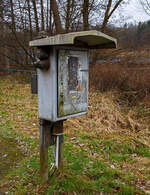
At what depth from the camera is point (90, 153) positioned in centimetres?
354

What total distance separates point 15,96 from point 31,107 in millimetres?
2044

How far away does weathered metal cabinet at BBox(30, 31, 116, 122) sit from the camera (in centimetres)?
205

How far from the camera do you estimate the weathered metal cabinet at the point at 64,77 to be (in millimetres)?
2055

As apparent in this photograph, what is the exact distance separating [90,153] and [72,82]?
5.90 feet

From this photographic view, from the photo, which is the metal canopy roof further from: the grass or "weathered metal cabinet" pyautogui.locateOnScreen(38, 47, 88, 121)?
the grass

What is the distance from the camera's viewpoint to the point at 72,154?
11.2 feet

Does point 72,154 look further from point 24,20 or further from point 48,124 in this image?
point 24,20

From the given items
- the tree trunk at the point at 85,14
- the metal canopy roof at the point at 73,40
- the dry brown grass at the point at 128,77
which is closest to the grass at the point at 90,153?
the dry brown grass at the point at 128,77

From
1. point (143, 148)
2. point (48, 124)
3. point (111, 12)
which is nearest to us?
point (48, 124)

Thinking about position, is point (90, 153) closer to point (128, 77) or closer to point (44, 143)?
point (44, 143)

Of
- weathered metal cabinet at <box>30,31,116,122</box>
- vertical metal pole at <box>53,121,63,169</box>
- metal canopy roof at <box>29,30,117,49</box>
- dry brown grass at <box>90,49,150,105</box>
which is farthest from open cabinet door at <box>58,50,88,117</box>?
dry brown grass at <box>90,49,150,105</box>

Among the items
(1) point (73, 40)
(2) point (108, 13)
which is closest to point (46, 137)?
(1) point (73, 40)

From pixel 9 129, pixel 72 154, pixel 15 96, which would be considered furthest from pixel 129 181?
pixel 15 96

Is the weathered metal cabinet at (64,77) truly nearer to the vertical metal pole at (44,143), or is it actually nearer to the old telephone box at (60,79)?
the old telephone box at (60,79)
